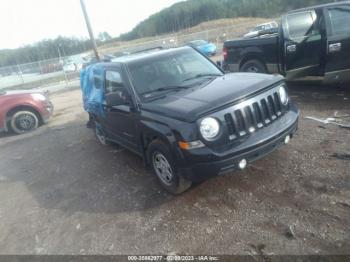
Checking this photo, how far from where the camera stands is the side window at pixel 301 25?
7.42 meters

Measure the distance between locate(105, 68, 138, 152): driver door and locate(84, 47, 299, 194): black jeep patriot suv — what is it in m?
0.01

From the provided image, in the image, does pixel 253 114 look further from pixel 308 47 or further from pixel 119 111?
pixel 308 47

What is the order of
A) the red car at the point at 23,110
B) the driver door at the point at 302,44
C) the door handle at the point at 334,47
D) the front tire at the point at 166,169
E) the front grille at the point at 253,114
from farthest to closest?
the red car at the point at 23,110 < the driver door at the point at 302,44 < the door handle at the point at 334,47 < the front tire at the point at 166,169 < the front grille at the point at 253,114

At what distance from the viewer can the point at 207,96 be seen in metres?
4.00

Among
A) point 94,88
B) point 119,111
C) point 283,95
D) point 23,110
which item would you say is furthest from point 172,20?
point 283,95

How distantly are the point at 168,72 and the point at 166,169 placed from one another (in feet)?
4.77

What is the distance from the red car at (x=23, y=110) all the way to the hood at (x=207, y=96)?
679cm

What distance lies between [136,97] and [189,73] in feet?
3.02

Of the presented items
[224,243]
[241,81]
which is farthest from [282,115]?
[224,243]

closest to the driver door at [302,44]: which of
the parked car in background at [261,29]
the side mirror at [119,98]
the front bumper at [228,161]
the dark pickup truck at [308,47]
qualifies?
the dark pickup truck at [308,47]

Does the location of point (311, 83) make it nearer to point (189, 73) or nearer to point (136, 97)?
point (189, 73)

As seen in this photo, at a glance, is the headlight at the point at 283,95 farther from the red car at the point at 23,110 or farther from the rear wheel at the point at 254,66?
the red car at the point at 23,110

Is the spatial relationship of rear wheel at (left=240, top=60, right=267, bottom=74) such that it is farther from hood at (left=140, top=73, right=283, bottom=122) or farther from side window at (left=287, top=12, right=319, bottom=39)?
hood at (left=140, top=73, right=283, bottom=122)

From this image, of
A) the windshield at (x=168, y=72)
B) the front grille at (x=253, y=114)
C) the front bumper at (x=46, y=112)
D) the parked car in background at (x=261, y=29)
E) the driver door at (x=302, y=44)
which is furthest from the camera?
the front bumper at (x=46, y=112)
